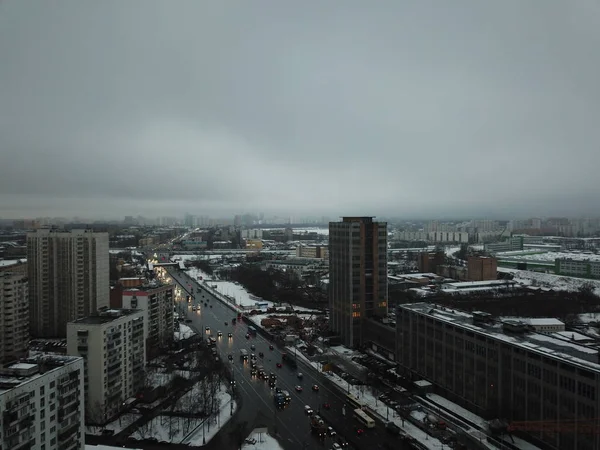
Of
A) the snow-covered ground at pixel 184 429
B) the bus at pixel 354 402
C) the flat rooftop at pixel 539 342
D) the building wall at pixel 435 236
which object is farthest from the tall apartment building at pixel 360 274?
the building wall at pixel 435 236

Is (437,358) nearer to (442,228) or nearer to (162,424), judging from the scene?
(162,424)

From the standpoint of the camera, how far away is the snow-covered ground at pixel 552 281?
2607cm

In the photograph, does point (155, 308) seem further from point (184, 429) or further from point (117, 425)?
point (184, 429)

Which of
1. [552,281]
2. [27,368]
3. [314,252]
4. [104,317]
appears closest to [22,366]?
[27,368]

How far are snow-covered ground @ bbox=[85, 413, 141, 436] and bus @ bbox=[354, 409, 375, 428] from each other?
15.3ft

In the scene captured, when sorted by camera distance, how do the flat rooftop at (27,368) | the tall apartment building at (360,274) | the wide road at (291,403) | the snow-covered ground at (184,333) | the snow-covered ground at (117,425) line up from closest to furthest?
the flat rooftop at (27,368) → the wide road at (291,403) → the snow-covered ground at (117,425) → the tall apartment building at (360,274) → the snow-covered ground at (184,333)

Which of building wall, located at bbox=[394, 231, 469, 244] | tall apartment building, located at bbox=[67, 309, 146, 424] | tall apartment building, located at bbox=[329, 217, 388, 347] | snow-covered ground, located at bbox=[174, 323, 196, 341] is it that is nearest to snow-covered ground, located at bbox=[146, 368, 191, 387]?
tall apartment building, located at bbox=[67, 309, 146, 424]

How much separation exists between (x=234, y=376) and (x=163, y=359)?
2.59 metres

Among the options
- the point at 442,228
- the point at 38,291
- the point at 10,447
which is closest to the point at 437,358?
the point at 10,447

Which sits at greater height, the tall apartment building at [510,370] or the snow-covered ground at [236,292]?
the tall apartment building at [510,370]

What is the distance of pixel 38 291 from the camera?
56.4ft

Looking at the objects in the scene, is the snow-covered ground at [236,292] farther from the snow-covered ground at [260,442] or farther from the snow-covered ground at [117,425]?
the snow-covered ground at [260,442]

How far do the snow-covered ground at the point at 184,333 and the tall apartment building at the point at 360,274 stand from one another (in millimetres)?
5466

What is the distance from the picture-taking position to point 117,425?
9.55 metres
